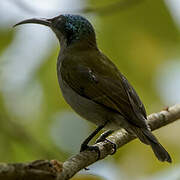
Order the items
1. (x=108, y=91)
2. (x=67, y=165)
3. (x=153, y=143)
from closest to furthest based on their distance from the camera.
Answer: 1. (x=67, y=165)
2. (x=153, y=143)
3. (x=108, y=91)

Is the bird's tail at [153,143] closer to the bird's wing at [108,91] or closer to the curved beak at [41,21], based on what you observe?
the bird's wing at [108,91]

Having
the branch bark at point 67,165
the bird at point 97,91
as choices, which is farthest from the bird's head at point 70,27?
the branch bark at point 67,165

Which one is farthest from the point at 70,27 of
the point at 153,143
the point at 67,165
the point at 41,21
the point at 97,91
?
the point at 67,165

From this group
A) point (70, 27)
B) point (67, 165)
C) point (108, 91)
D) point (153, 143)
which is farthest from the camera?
point (70, 27)

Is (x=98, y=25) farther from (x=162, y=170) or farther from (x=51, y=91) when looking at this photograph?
(x=162, y=170)

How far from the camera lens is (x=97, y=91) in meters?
5.33

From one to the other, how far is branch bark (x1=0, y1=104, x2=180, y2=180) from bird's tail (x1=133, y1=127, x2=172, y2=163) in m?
0.32

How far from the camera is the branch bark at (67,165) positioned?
2.78m

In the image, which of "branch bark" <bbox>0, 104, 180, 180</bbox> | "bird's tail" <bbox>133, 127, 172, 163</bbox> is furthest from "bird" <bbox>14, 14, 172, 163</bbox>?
"branch bark" <bbox>0, 104, 180, 180</bbox>

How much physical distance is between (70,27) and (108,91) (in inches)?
56.9

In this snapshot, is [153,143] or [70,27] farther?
[70,27]

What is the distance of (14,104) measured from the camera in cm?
686

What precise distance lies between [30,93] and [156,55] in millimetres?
1844

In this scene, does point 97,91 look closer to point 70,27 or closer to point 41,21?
point 70,27
